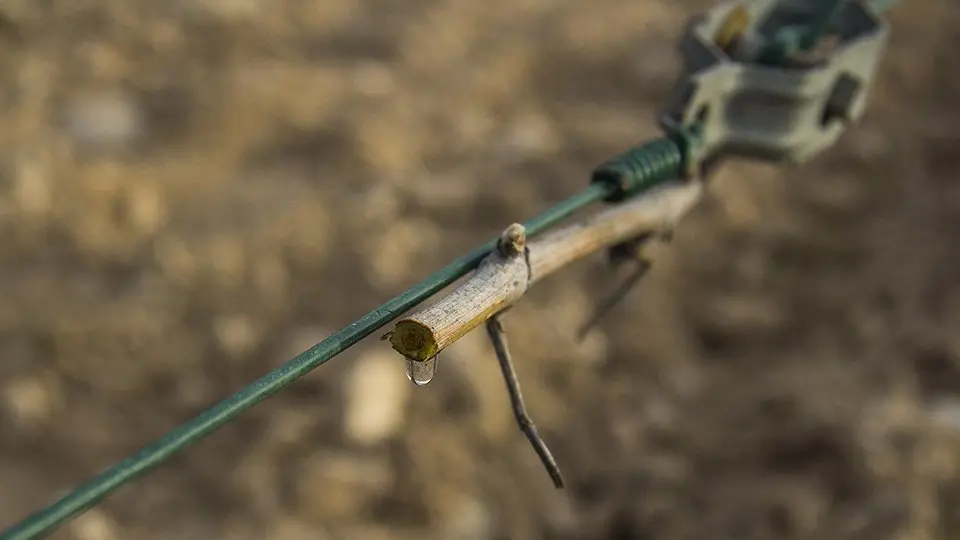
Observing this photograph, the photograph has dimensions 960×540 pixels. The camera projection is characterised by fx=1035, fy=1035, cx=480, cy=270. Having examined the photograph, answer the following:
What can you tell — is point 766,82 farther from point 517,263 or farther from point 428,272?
point 428,272

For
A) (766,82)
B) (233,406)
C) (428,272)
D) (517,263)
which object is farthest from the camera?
(428,272)

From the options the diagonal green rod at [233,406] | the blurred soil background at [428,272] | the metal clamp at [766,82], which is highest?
the blurred soil background at [428,272]

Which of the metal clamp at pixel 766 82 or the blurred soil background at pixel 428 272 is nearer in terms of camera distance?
the metal clamp at pixel 766 82

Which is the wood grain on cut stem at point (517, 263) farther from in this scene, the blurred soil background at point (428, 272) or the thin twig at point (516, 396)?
the blurred soil background at point (428, 272)

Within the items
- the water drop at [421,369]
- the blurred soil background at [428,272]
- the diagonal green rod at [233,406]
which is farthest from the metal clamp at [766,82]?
the blurred soil background at [428,272]

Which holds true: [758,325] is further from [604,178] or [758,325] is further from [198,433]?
[198,433]

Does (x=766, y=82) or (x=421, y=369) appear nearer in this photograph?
(x=421, y=369)

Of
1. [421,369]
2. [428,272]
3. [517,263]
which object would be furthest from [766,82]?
[428,272]
